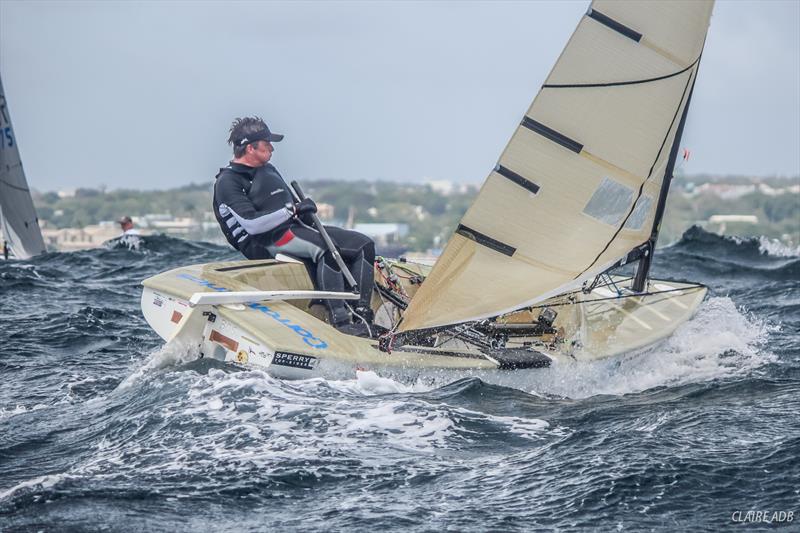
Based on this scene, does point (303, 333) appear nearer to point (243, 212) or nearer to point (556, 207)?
point (243, 212)

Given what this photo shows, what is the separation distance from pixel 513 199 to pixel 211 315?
2279mm

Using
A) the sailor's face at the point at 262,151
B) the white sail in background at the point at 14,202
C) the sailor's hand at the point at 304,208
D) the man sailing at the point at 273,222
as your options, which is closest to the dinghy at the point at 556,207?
the man sailing at the point at 273,222

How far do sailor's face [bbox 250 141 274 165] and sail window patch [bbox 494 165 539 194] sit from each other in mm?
1839

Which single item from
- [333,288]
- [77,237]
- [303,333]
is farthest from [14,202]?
[303,333]

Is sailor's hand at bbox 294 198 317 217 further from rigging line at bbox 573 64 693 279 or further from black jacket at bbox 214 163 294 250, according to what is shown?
rigging line at bbox 573 64 693 279

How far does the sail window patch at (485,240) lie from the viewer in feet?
26.6

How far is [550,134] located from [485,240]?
A: 0.88m

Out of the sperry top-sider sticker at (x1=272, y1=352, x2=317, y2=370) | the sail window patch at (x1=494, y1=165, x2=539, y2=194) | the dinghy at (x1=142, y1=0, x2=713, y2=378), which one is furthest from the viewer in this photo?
the sail window patch at (x1=494, y1=165, x2=539, y2=194)

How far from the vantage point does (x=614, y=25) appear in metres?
8.03

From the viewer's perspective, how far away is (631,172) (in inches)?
324

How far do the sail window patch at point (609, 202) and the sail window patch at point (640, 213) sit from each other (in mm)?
118

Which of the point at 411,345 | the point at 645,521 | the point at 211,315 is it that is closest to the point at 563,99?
the point at 411,345

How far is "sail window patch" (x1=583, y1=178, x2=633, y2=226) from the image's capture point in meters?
8.19

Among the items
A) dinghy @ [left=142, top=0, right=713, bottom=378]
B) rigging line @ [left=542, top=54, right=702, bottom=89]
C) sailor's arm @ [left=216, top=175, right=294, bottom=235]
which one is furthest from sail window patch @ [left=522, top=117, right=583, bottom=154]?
sailor's arm @ [left=216, top=175, right=294, bottom=235]
